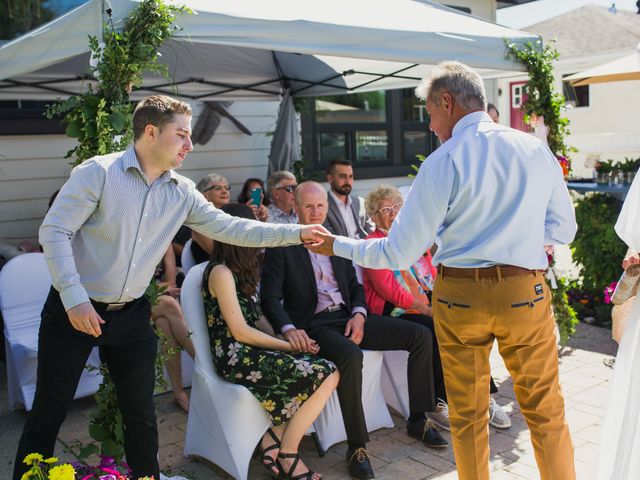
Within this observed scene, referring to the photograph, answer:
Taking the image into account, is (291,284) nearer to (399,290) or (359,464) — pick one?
(399,290)

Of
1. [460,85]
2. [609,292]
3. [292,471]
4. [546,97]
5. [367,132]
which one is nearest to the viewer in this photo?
[460,85]

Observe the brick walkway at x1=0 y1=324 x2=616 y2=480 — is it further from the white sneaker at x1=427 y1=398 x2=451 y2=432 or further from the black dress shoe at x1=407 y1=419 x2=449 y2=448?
the white sneaker at x1=427 y1=398 x2=451 y2=432

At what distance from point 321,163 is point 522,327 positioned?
19.6ft

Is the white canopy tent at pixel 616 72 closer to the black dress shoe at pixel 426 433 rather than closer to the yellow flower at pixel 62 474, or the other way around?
the black dress shoe at pixel 426 433

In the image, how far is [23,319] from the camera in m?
4.49

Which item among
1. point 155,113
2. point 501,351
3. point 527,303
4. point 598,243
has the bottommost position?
point 598,243

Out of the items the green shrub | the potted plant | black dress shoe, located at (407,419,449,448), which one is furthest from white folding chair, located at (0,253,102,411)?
the potted plant

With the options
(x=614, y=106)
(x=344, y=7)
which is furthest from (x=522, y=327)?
(x=614, y=106)

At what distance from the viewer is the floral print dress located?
3.42 metres

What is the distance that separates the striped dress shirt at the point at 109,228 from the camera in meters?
2.59

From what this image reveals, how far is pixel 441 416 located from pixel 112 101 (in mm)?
2626

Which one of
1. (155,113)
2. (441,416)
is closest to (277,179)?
→ (441,416)

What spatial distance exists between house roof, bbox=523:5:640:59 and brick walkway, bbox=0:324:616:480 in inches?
668

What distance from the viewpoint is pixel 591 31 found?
74.0ft
